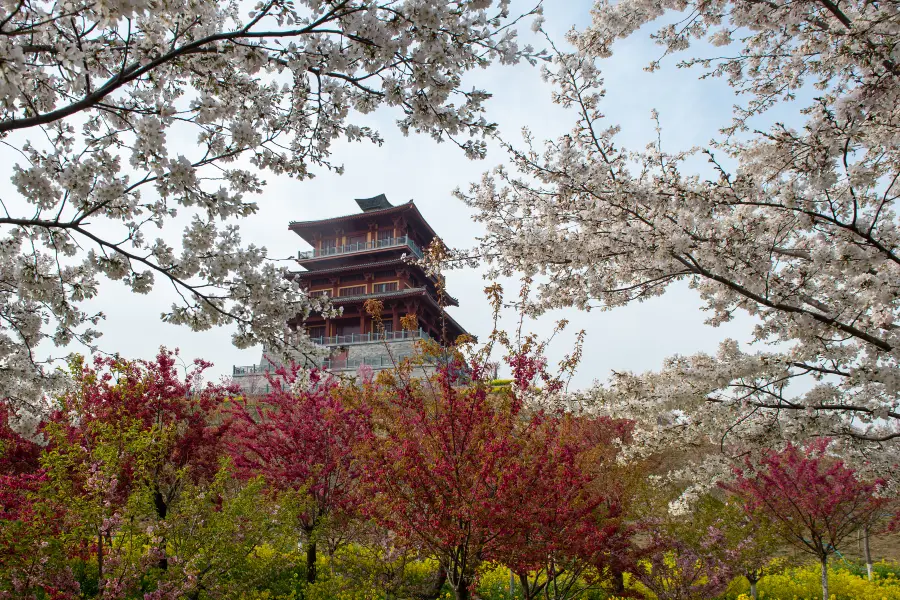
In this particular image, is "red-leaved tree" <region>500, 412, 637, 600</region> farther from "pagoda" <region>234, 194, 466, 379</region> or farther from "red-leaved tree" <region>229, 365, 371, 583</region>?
"pagoda" <region>234, 194, 466, 379</region>

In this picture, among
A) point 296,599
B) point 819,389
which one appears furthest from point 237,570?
point 819,389

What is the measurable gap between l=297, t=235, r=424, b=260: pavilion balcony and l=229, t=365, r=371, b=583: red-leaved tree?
81.7 ft

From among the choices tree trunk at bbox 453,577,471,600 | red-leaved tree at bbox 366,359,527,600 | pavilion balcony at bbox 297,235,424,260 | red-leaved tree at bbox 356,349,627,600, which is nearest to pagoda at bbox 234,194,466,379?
pavilion balcony at bbox 297,235,424,260

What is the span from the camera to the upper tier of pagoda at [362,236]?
34.1 meters

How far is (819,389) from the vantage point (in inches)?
195

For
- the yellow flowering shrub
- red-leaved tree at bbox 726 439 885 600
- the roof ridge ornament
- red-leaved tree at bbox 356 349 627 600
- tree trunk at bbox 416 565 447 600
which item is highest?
the roof ridge ornament

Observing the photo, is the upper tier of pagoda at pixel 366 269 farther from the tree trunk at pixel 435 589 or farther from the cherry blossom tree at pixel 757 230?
the cherry blossom tree at pixel 757 230

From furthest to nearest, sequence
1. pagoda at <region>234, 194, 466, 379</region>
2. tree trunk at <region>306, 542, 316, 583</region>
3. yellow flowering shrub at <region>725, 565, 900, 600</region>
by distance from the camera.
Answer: pagoda at <region>234, 194, 466, 379</region>, yellow flowering shrub at <region>725, 565, 900, 600</region>, tree trunk at <region>306, 542, 316, 583</region>

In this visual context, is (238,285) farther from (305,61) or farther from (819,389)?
(819,389)

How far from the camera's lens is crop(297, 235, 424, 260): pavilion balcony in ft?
112

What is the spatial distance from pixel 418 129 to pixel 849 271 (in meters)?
4.22

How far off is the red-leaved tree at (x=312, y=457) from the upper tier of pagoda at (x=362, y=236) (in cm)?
2480

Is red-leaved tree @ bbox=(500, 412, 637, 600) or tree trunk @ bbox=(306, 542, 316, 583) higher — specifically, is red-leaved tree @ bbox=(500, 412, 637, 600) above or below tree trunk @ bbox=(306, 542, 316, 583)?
above

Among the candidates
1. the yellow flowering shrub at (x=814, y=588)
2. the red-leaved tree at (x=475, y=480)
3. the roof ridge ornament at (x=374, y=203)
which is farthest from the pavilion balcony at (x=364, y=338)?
the red-leaved tree at (x=475, y=480)
